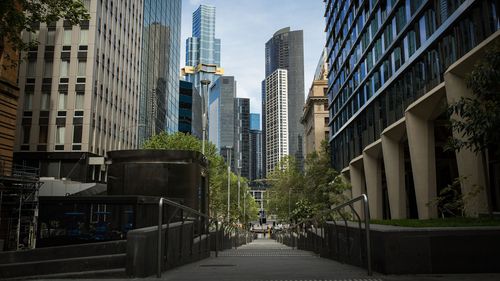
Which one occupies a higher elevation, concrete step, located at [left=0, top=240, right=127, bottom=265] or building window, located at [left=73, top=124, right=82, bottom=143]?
building window, located at [left=73, top=124, right=82, bottom=143]

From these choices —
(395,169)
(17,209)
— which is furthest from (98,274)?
(395,169)

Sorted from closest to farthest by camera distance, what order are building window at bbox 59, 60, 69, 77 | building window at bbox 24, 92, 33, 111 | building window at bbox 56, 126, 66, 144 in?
building window at bbox 56, 126, 66, 144 → building window at bbox 24, 92, 33, 111 → building window at bbox 59, 60, 69, 77

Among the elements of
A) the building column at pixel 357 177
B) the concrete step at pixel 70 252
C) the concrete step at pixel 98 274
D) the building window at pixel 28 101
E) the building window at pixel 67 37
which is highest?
the building window at pixel 67 37

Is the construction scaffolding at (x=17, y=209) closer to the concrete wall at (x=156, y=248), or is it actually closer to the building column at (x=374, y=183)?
the concrete wall at (x=156, y=248)

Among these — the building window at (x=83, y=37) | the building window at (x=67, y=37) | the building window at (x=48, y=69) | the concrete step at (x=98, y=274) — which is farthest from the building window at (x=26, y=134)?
the concrete step at (x=98, y=274)

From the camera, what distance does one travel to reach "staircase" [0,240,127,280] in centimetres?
834

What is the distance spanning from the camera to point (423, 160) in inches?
1224

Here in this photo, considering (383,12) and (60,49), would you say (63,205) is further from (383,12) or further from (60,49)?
(60,49)

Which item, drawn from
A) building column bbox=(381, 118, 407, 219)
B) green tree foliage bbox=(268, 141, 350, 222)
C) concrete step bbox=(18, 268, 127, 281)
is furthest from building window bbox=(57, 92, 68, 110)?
concrete step bbox=(18, 268, 127, 281)

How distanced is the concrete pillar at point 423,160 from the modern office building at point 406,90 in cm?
6

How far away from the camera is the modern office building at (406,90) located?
80.0ft

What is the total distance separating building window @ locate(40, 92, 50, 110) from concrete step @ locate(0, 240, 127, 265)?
3888 centimetres

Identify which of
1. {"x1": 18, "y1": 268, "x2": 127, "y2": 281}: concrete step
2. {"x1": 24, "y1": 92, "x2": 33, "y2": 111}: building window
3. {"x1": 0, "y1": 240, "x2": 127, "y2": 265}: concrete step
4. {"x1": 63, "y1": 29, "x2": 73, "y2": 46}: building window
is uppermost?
Result: {"x1": 63, "y1": 29, "x2": 73, "y2": 46}: building window

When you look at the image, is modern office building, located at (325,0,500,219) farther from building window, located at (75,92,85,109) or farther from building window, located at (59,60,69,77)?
building window, located at (59,60,69,77)
